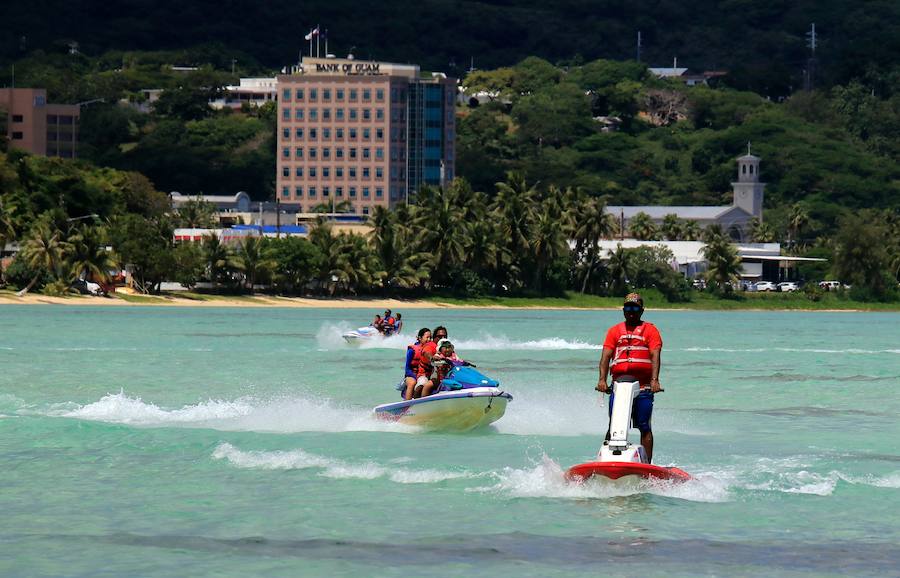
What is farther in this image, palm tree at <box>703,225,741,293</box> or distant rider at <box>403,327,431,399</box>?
palm tree at <box>703,225,741,293</box>

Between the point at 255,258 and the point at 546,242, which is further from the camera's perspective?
the point at 546,242

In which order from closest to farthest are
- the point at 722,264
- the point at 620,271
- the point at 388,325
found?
1. the point at 388,325
2. the point at 620,271
3. the point at 722,264

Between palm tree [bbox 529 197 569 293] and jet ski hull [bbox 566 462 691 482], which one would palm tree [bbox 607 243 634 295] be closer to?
palm tree [bbox 529 197 569 293]

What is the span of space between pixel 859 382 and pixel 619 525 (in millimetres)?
35293

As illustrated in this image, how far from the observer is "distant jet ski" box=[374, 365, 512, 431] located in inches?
1330

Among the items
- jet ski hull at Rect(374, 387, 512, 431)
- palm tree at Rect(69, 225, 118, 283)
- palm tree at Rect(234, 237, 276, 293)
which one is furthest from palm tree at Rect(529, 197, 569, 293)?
jet ski hull at Rect(374, 387, 512, 431)

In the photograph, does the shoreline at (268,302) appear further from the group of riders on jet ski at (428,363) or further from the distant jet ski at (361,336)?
the group of riders on jet ski at (428,363)

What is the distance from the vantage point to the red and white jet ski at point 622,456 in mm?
24578

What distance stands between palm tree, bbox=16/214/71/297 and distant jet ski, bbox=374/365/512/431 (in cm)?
8877

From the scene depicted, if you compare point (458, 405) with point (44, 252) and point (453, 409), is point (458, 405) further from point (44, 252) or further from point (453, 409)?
point (44, 252)

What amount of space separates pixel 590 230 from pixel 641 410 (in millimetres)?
129595

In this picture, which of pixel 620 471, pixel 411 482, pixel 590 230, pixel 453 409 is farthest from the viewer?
pixel 590 230

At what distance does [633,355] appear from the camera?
2462 centimetres

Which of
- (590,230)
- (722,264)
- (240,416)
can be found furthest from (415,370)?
(722,264)
